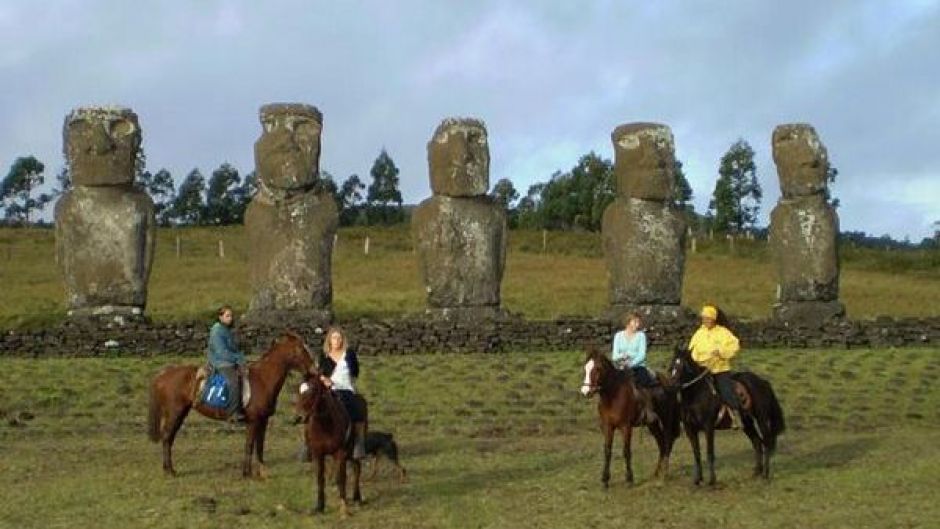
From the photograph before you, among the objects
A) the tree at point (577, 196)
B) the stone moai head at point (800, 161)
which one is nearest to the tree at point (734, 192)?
the tree at point (577, 196)

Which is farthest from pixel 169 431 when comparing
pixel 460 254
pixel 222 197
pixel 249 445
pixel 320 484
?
pixel 222 197

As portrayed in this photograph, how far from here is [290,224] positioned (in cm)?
2709

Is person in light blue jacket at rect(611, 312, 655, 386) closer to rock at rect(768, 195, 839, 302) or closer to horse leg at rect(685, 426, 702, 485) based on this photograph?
horse leg at rect(685, 426, 702, 485)

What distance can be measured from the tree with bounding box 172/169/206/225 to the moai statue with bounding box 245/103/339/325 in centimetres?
5429

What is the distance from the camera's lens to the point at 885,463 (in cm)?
1680

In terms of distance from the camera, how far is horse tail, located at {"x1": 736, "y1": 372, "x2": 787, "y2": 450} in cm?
1573

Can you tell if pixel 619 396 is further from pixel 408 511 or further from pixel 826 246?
pixel 826 246

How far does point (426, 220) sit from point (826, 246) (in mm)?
8162

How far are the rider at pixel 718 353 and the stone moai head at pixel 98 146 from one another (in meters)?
14.7

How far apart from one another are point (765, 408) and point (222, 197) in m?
69.7

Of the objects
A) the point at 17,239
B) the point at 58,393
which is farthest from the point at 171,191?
the point at 58,393

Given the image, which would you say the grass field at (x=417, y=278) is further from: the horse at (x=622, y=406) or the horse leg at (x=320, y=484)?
the horse leg at (x=320, y=484)

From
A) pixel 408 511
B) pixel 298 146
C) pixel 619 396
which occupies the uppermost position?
pixel 298 146

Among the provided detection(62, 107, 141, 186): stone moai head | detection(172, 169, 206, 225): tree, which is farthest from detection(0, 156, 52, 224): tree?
detection(62, 107, 141, 186): stone moai head
